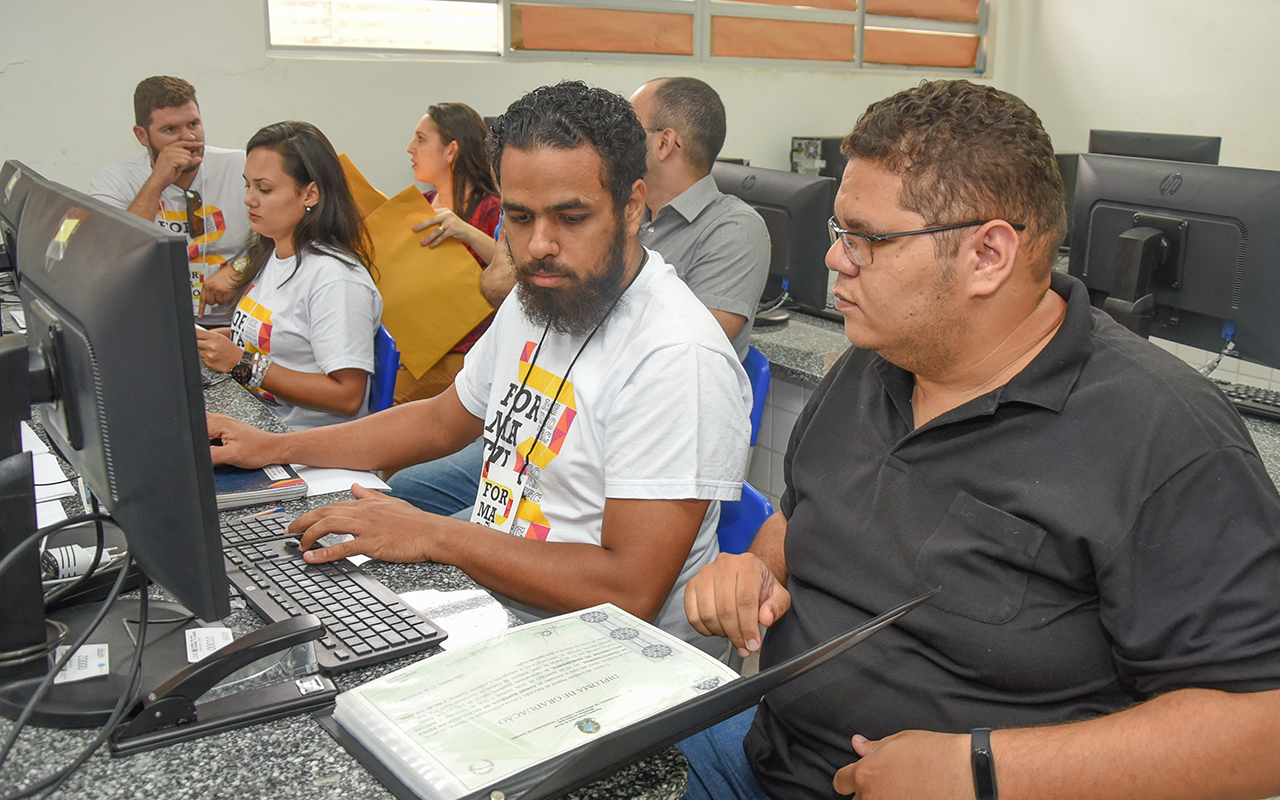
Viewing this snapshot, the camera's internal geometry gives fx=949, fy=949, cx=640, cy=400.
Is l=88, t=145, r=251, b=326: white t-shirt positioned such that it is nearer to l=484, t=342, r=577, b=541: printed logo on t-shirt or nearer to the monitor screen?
l=484, t=342, r=577, b=541: printed logo on t-shirt

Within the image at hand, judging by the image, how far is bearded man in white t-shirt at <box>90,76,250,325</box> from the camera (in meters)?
3.21

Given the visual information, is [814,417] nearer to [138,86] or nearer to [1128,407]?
Result: [1128,407]

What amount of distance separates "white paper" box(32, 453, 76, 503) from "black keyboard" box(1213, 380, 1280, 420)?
2155mm

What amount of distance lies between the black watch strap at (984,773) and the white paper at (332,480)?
0.99 meters

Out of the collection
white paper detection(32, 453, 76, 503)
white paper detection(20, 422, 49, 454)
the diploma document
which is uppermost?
the diploma document

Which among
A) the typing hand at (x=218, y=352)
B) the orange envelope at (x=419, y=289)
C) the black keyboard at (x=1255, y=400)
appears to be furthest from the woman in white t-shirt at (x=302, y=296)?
the black keyboard at (x=1255, y=400)

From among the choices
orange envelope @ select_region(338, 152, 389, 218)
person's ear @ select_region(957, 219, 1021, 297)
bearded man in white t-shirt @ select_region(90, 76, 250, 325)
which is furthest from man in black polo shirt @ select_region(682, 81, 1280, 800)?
bearded man in white t-shirt @ select_region(90, 76, 250, 325)

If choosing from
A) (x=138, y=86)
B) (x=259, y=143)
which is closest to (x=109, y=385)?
(x=259, y=143)

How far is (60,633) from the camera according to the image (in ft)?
3.19

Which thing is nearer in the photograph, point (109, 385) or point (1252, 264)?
point (109, 385)

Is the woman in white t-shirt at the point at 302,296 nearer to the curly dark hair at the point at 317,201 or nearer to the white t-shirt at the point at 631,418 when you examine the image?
the curly dark hair at the point at 317,201

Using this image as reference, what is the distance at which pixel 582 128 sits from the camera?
1.36 metres

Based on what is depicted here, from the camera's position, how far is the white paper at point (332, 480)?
4.95 feet

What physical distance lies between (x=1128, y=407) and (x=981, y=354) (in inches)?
6.9
